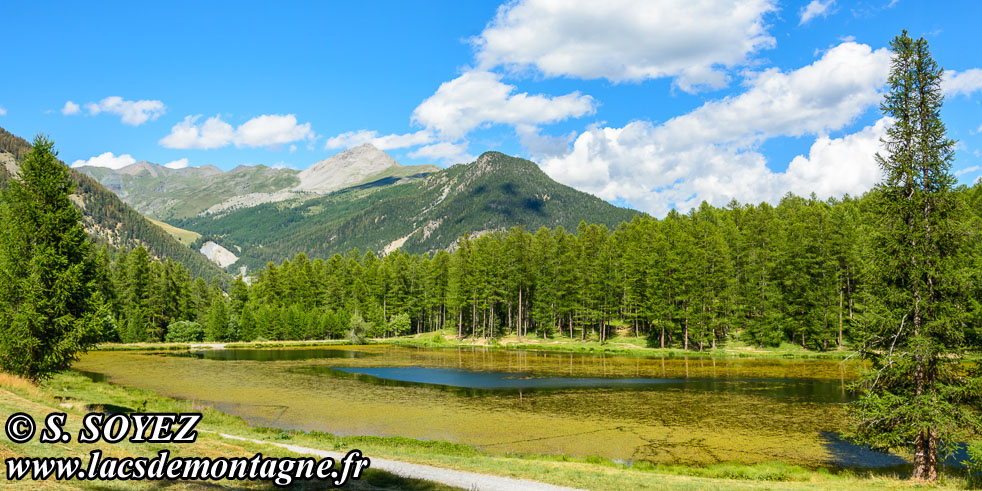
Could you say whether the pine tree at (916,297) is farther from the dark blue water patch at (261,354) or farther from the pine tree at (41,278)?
the dark blue water patch at (261,354)

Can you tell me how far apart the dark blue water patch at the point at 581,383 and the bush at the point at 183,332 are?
159 feet

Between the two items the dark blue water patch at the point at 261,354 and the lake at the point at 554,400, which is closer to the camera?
the lake at the point at 554,400

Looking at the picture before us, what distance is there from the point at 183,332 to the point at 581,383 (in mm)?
72364

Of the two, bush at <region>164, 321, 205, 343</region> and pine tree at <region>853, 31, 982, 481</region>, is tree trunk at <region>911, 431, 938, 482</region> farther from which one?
bush at <region>164, 321, 205, 343</region>

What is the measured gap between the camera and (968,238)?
1916 cm

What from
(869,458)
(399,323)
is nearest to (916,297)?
(869,458)

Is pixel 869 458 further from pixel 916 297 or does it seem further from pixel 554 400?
pixel 554 400

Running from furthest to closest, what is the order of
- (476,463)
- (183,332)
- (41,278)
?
(183,332) < (41,278) < (476,463)

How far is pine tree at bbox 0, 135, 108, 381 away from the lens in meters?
26.0

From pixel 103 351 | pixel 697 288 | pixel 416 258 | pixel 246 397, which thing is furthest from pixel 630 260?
A: pixel 103 351

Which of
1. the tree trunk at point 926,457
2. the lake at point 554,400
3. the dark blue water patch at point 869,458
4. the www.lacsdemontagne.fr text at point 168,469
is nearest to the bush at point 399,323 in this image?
the lake at point 554,400

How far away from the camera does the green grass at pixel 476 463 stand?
14.8 metres

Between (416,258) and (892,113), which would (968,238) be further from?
(416,258)

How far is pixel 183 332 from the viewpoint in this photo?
87562 mm
